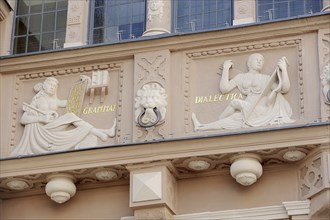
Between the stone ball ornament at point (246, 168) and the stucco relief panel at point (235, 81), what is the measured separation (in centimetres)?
50

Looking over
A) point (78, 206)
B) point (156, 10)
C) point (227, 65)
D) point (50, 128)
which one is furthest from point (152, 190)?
point (156, 10)

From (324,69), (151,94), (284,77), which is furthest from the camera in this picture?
(151,94)

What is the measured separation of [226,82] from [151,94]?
1.13 meters

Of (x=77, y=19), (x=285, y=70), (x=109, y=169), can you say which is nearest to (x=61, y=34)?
(x=77, y=19)

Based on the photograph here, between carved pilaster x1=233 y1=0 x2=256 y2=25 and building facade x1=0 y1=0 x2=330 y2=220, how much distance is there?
0.07 ft

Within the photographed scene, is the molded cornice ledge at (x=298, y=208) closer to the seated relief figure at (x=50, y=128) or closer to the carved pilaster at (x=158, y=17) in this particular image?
the seated relief figure at (x=50, y=128)

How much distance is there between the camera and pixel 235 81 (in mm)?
16000

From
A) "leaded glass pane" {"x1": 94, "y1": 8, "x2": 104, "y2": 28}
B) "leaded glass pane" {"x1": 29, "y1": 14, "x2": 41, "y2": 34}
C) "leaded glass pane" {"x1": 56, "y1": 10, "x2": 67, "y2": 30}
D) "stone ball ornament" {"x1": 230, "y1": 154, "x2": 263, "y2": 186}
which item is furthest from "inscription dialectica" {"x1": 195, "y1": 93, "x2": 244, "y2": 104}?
"leaded glass pane" {"x1": 29, "y1": 14, "x2": 41, "y2": 34}

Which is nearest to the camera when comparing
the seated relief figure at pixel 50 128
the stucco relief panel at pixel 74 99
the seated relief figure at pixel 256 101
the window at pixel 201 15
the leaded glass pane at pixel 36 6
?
the seated relief figure at pixel 256 101

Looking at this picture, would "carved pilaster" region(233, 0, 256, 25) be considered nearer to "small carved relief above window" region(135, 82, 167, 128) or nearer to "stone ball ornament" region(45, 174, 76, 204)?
"small carved relief above window" region(135, 82, 167, 128)

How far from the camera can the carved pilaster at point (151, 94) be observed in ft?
52.1

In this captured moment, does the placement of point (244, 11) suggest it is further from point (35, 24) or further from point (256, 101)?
point (35, 24)

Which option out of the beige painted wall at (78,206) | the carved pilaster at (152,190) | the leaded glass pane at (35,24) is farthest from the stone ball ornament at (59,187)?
the leaded glass pane at (35,24)

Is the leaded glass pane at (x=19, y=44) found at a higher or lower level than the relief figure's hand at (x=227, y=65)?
higher
